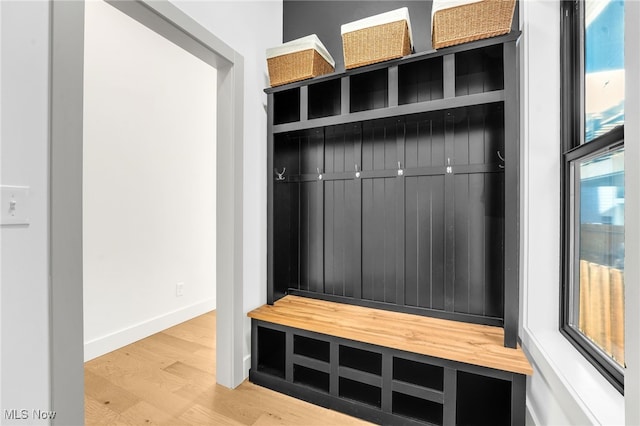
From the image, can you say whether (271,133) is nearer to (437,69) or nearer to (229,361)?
(437,69)

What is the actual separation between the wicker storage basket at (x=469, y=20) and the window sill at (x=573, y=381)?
4.81 ft

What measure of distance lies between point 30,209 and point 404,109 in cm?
171

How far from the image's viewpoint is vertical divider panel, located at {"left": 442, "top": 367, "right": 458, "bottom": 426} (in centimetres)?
139

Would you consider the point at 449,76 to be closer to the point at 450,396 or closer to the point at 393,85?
the point at 393,85

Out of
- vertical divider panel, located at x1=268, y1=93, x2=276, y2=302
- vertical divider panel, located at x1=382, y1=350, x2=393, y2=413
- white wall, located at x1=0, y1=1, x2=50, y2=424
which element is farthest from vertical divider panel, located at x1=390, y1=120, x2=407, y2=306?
white wall, located at x1=0, y1=1, x2=50, y2=424

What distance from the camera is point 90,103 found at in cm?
223

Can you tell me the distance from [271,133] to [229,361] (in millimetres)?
1488

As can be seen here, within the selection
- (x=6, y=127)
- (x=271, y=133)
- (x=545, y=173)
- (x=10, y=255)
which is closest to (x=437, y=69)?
(x=545, y=173)

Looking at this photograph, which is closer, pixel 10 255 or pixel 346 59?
pixel 10 255

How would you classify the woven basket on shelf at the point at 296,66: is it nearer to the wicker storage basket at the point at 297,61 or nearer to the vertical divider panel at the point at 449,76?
the wicker storage basket at the point at 297,61

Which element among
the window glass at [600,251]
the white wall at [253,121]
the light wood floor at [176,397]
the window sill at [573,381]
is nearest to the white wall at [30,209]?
the light wood floor at [176,397]

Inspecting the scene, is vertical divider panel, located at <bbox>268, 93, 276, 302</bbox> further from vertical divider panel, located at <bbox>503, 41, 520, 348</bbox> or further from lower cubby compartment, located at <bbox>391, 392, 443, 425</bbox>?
vertical divider panel, located at <bbox>503, 41, 520, 348</bbox>

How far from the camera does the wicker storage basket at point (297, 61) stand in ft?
5.98

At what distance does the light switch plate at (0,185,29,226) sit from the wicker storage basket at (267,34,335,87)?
1451mm
